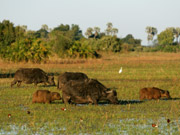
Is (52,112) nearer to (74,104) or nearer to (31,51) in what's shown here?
(74,104)

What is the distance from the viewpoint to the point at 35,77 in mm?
18641

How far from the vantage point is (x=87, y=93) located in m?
12.4

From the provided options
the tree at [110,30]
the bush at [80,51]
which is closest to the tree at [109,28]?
the tree at [110,30]

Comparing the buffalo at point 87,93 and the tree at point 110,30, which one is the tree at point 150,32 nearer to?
the tree at point 110,30

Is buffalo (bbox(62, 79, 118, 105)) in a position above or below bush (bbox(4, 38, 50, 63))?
below

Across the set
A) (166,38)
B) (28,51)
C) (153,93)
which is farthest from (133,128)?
(166,38)

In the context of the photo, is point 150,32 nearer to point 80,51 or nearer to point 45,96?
point 80,51

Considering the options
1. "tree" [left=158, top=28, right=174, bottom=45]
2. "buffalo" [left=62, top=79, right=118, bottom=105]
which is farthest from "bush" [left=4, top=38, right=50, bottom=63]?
"tree" [left=158, top=28, right=174, bottom=45]

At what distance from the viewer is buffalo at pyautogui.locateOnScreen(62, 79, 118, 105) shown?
12.4 meters

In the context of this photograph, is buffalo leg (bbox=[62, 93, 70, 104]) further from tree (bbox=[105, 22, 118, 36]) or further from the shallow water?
tree (bbox=[105, 22, 118, 36])

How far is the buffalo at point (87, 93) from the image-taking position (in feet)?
40.7

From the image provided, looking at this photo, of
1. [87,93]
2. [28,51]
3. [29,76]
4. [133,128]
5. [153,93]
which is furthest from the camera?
[28,51]

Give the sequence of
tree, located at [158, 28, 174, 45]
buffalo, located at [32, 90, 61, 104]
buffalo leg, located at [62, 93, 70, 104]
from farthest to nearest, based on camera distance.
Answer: tree, located at [158, 28, 174, 45]
buffalo, located at [32, 90, 61, 104]
buffalo leg, located at [62, 93, 70, 104]

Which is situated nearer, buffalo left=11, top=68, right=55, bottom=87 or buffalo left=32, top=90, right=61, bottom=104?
buffalo left=32, top=90, right=61, bottom=104
